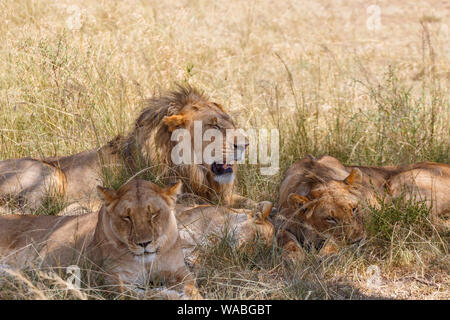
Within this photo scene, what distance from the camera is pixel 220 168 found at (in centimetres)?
520

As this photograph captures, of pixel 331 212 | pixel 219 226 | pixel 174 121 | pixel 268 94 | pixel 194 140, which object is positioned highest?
pixel 268 94

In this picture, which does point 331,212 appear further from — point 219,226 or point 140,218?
point 140,218

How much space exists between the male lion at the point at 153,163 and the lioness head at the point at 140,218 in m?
1.52

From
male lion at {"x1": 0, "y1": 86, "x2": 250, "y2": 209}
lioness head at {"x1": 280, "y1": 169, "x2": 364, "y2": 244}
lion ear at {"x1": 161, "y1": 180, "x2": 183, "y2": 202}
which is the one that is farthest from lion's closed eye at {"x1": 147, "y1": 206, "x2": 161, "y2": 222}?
male lion at {"x1": 0, "y1": 86, "x2": 250, "y2": 209}

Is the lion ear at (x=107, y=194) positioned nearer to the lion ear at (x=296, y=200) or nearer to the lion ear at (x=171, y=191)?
the lion ear at (x=171, y=191)

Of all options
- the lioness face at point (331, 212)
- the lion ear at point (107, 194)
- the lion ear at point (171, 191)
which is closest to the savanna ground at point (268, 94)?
the lioness face at point (331, 212)

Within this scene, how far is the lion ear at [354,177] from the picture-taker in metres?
4.59

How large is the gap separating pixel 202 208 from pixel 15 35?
3.50m

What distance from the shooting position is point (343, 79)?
7688mm

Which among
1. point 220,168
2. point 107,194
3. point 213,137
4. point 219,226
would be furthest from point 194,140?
point 107,194

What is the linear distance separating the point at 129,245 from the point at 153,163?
1779 mm

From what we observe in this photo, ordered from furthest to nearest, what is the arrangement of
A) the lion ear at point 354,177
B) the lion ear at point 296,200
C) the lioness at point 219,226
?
the lion ear at point 354,177, the lion ear at point 296,200, the lioness at point 219,226
